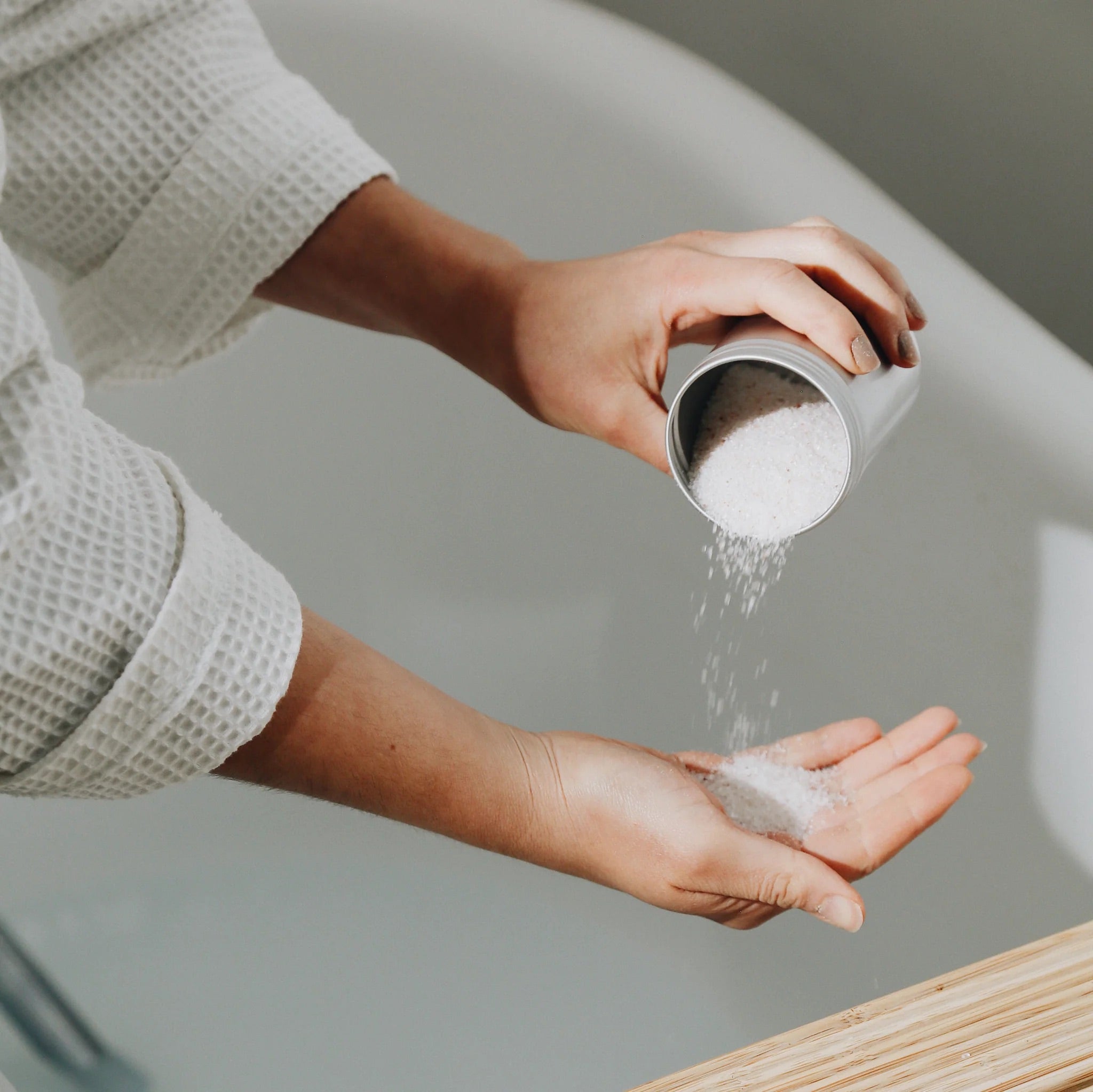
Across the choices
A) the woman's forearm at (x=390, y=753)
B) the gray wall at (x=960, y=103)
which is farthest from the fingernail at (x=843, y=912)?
the gray wall at (x=960, y=103)

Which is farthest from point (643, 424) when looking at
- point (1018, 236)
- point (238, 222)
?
point (1018, 236)

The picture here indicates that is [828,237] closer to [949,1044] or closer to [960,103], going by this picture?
[949,1044]

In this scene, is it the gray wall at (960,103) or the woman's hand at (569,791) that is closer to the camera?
the woman's hand at (569,791)

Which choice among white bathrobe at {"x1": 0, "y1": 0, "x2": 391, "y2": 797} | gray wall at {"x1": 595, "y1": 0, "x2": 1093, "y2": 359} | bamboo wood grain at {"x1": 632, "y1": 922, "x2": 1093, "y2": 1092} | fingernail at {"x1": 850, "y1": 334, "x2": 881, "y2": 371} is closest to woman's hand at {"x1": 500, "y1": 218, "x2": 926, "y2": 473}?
fingernail at {"x1": 850, "y1": 334, "x2": 881, "y2": 371}

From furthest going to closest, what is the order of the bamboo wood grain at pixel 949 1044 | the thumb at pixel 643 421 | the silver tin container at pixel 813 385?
the thumb at pixel 643 421 < the silver tin container at pixel 813 385 < the bamboo wood grain at pixel 949 1044

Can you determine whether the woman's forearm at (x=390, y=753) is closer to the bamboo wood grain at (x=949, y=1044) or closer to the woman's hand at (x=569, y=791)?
the woman's hand at (x=569, y=791)

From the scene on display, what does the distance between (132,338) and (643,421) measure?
272 millimetres

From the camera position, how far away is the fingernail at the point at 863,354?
443mm

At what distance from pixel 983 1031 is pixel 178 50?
20.1 inches

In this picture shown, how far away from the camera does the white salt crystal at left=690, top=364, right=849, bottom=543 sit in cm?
48

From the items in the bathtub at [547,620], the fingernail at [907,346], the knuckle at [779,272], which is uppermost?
the knuckle at [779,272]

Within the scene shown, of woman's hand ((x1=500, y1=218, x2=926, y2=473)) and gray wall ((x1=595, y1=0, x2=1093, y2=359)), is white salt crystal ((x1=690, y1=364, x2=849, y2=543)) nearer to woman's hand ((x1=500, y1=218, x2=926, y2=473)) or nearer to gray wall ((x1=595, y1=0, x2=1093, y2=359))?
woman's hand ((x1=500, y1=218, x2=926, y2=473))

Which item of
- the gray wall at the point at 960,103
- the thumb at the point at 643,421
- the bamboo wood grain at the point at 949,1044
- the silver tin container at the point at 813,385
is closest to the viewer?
the bamboo wood grain at the point at 949,1044

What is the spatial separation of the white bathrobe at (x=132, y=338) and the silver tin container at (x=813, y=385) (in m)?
0.18
